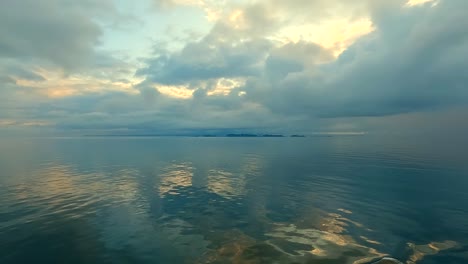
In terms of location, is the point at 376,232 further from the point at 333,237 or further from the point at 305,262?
the point at 305,262

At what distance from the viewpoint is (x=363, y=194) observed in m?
46.1

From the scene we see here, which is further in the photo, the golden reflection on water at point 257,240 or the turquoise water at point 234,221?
the turquoise water at point 234,221

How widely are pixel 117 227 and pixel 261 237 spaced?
1699 centimetres

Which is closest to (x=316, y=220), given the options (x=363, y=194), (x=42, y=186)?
(x=363, y=194)

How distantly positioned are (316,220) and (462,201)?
87.9ft

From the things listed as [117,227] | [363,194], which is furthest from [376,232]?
[117,227]

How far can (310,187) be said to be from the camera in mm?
51719

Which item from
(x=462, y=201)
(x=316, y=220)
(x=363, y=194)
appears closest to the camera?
(x=316, y=220)

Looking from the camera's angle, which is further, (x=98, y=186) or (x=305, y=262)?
(x=98, y=186)

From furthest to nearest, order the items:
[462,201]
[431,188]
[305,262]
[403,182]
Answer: [403,182] → [431,188] → [462,201] → [305,262]

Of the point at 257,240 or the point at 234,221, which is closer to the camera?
the point at 257,240

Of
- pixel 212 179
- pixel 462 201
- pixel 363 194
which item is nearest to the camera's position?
pixel 462 201

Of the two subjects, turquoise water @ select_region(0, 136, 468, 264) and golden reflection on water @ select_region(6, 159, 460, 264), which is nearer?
golden reflection on water @ select_region(6, 159, 460, 264)

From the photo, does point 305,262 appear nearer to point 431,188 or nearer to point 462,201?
point 462,201
